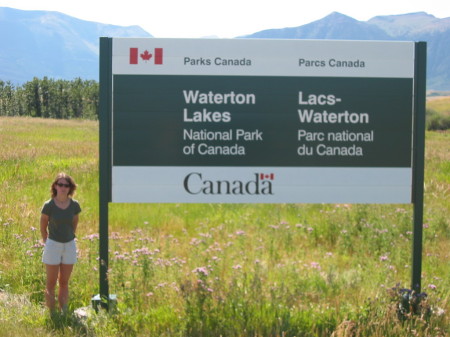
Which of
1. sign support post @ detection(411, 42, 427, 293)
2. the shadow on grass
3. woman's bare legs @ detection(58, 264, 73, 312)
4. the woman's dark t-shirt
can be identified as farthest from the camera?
sign support post @ detection(411, 42, 427, 293)

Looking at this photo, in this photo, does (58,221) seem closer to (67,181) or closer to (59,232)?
(59,232)

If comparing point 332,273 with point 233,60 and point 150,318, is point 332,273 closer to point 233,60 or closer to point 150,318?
point 150,318

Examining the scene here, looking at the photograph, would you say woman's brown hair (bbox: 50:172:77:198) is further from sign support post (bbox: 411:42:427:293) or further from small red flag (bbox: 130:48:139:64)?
sign support post (bbox: 411:42:427:293)

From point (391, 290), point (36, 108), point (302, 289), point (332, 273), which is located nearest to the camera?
point (391, 290)

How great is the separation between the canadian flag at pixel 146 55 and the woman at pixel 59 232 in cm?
125

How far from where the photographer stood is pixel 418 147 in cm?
498

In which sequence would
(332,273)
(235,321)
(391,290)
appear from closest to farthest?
1. (235,321)
2. (391,290)
3. (332,273)

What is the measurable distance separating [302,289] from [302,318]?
69cm

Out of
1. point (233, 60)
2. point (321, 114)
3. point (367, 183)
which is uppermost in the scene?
point (233, 60)

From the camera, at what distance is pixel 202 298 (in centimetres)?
451

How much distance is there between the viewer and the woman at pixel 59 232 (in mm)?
4758

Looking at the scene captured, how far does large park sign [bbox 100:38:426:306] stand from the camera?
4836 mm

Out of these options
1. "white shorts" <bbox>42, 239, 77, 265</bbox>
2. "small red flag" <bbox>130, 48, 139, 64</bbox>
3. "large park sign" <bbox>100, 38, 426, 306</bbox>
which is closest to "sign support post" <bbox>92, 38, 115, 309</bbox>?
"large park sign" <bbox>100, 38, 426, 306</bbox>

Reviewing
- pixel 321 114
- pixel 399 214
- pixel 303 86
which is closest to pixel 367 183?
pixel 321 114
